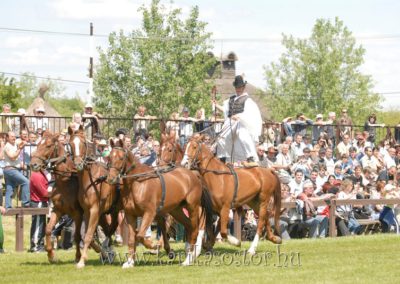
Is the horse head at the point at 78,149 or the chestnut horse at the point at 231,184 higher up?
the horse head at the point at 78,149

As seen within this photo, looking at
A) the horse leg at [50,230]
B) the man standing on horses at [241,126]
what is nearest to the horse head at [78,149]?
the horse leg at [50,230]

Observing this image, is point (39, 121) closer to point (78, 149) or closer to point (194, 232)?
point (78, 149)

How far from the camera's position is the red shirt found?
17297mm

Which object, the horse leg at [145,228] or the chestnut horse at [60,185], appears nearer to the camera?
the horse leg at [145,228]

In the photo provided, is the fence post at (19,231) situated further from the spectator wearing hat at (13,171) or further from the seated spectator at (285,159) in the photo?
the seated spectator at (285,159)

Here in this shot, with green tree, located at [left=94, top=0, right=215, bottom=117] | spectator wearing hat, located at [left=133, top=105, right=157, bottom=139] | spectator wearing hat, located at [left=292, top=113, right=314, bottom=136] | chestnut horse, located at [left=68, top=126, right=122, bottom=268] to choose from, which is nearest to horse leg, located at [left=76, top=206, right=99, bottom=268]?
chestnut horse, located at [left=68, top=126, right=122, bottom=268]

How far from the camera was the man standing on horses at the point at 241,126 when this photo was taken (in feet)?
56.6

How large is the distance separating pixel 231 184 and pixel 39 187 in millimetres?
4114

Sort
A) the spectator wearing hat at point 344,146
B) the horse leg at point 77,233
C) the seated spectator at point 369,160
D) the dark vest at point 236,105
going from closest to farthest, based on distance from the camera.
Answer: the horse leg at point 77,233 < the dark vest at point 236,105 < the seated spectator at point 369,160 < the spectator wearing hat at point 344,146

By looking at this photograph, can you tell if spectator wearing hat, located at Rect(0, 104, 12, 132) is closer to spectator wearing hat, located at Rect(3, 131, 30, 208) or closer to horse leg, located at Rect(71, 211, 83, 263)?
spectator wearing hat, located at Rect(3, 131, 30, 208)

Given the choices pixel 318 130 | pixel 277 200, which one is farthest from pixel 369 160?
pixel 277 200

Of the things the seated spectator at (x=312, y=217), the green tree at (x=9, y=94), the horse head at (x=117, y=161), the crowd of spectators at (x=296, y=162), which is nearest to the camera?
the horse head at (x=117, y=161)

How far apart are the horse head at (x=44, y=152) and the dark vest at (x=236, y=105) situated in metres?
4.12

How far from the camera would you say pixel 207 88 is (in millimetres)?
40812
